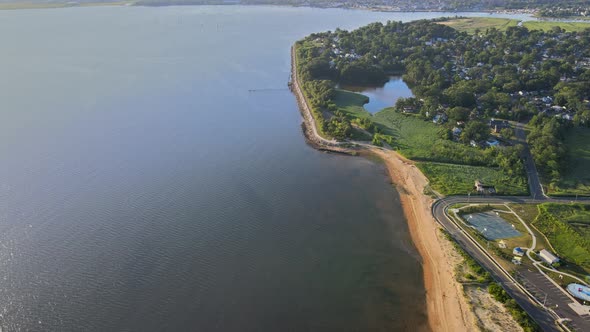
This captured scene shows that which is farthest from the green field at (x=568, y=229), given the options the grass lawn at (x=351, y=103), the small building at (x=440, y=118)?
the grass lawn at (x=351, y=103)

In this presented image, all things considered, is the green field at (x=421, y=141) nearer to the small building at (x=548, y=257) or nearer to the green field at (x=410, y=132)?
the green field at (x=410, y=132)

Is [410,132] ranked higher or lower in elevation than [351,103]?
higher

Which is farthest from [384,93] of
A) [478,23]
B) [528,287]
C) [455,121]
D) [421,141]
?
[478,23]

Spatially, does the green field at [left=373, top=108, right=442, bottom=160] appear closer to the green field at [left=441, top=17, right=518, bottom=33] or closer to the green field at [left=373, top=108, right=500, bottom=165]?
the green field at [left=373, top=108, right=500, bottom=165]

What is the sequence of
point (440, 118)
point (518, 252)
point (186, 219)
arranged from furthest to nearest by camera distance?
point (440, 118)
point (186, 219)
point (518, 252)

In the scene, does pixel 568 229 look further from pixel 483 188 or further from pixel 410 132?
pixel 410 132

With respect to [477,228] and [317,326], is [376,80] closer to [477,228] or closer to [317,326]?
[477,228]

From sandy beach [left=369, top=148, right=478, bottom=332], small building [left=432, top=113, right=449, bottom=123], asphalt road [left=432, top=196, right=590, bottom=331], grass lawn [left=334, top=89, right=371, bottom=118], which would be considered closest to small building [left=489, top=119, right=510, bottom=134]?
small building [left=432, top=113, right=449, bottom=123]
